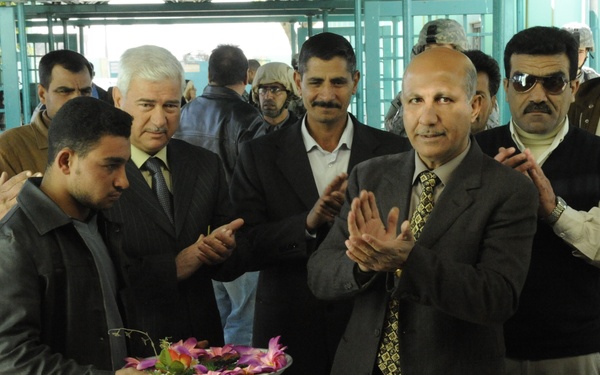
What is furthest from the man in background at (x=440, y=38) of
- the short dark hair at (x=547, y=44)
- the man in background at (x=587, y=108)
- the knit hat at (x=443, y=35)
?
the short dark hair at (x=547, y=44)

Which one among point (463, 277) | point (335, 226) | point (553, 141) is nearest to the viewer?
point (463, 277)

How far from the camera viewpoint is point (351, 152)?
376cm

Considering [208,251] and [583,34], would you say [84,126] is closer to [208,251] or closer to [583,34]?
[208,251]

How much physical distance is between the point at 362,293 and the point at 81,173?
3.04 ft

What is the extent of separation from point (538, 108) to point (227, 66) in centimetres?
367

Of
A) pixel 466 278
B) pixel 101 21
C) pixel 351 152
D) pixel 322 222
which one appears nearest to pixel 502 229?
pixel 466 278

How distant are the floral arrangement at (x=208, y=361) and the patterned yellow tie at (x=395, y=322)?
13.3 inches

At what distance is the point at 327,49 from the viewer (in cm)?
387

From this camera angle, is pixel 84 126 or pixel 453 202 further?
pixel 453 202

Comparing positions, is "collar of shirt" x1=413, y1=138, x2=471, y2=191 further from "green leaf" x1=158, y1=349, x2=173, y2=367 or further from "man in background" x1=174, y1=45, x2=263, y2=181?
"man in background" x1=174, y1=45, x2=263, y2=181

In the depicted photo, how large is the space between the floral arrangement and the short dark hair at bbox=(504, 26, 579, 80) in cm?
153

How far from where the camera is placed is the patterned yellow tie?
2789mm

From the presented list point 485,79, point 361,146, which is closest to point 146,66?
point 361,146

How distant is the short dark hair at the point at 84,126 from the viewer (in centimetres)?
263
